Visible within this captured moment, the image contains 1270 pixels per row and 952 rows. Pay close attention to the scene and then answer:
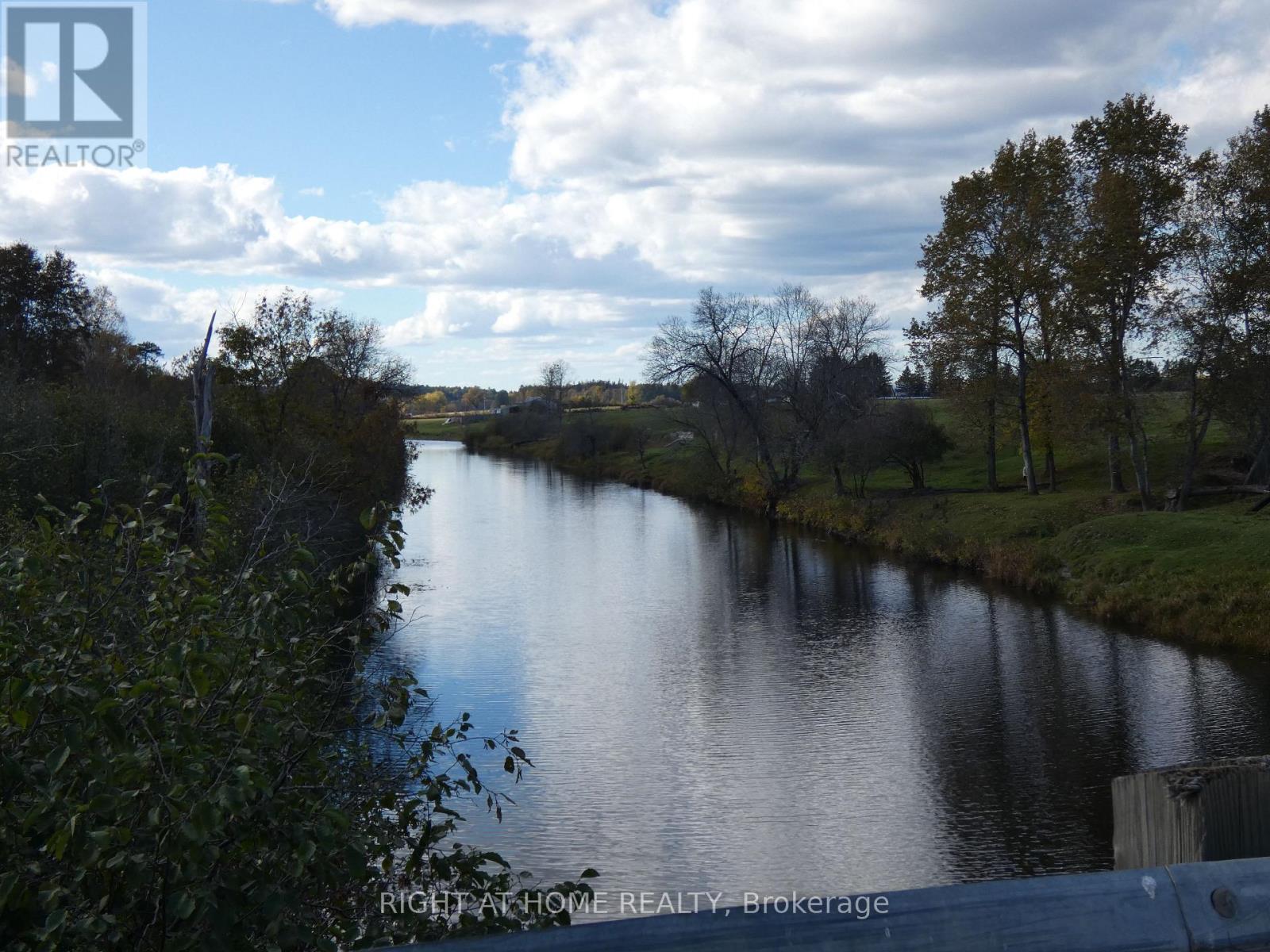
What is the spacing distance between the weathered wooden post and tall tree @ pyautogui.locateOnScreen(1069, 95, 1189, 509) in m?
32.8

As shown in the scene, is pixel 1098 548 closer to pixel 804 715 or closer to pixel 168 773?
pixel 804 715

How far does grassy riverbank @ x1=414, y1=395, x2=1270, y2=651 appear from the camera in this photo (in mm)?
23484

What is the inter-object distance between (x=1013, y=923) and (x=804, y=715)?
17.3 meters

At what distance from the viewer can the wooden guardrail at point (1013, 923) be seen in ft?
5.73

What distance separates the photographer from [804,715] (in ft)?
61.2

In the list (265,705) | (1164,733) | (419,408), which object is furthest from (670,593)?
(419,408)

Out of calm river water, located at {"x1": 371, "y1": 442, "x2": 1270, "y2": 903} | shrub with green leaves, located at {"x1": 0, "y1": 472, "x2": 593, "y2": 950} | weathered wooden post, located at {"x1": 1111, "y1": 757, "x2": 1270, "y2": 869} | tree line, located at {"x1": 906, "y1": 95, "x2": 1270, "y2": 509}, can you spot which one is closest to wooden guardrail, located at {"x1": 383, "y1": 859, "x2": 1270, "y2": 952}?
weathered wooden post, located at {"x1": 1111, "y1": 757, "x2": 1270, "y2": 869}

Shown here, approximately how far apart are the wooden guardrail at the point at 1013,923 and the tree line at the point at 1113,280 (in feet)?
107

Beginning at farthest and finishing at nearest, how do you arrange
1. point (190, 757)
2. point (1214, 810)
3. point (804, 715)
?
point (804, 715) → point (190, 757) → point (1214, 810)

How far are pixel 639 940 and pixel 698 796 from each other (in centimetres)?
1376

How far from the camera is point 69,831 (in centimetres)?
250

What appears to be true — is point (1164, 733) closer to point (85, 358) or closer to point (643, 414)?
point (85, 358)

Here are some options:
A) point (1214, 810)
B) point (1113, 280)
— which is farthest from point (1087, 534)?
point (1214, 810)

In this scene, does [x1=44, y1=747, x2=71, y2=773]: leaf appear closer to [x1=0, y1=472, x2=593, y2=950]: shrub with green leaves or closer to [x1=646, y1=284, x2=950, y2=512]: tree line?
[x1=0, y1=472, x2=593, y2=950]: shrub with green leaves
